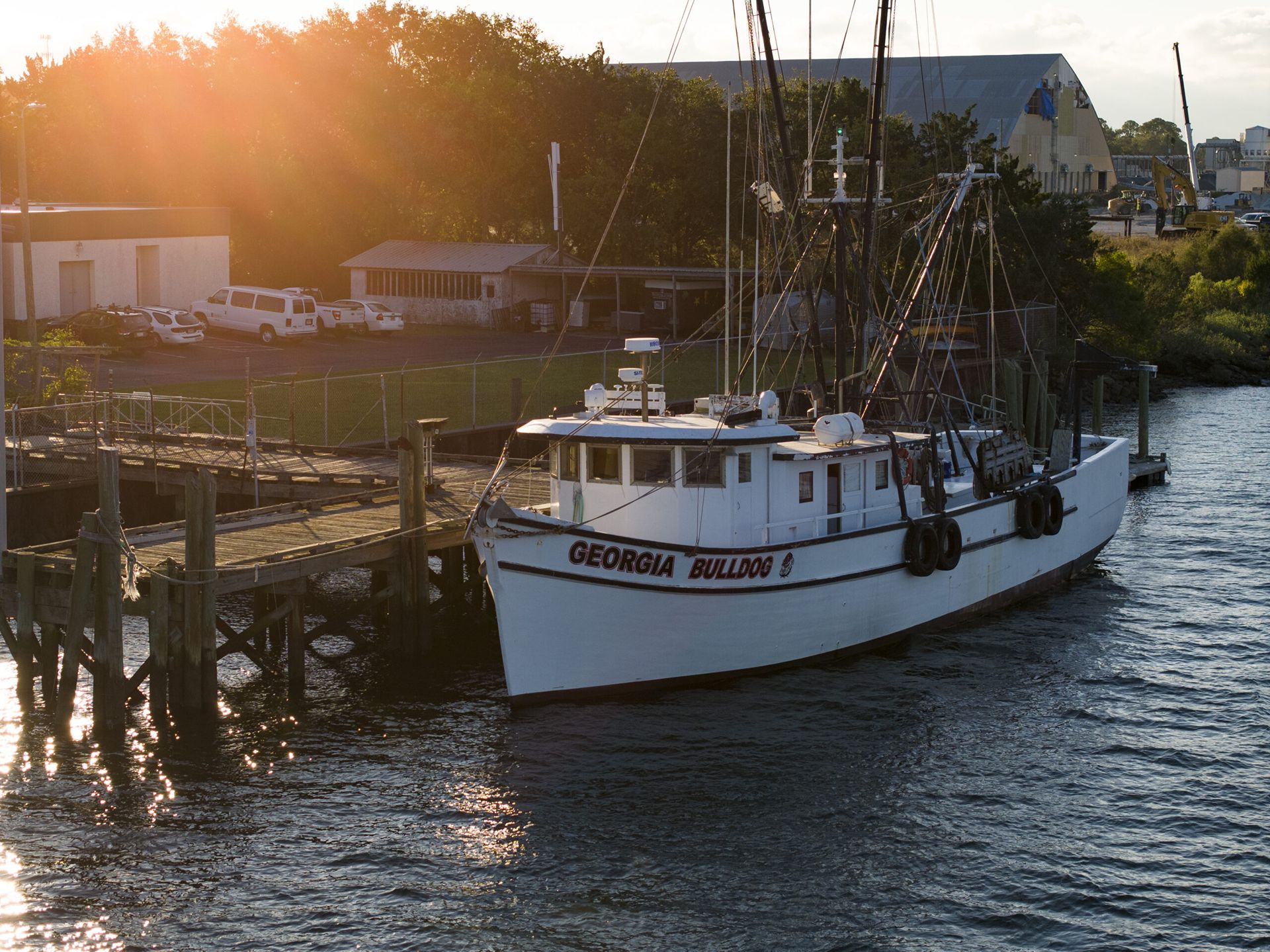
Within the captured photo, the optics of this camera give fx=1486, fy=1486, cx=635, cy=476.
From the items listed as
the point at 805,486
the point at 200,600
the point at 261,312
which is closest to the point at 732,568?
the point at 805,486

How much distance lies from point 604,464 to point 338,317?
39.1 m

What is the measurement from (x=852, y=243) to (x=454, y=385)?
69.1 feet

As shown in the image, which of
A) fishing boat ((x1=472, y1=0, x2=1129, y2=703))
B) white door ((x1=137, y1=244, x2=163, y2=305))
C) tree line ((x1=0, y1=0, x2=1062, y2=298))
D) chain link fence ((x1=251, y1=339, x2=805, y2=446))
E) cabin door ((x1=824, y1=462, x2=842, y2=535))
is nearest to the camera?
fishing boat ((x1=472, y1=0, x2=1129, y2=703))

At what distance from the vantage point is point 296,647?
23.8m

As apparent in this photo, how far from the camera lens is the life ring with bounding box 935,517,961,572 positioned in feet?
87.2

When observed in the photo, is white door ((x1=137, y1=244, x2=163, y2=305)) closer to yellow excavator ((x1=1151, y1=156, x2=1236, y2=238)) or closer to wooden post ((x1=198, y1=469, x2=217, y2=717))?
wooden post ((x1=198, y1=469, x2=217, y2=717))

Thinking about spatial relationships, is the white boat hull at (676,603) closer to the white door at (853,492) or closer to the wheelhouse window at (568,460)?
the white door at (853,492)

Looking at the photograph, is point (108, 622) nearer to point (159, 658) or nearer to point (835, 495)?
point (159, 658)

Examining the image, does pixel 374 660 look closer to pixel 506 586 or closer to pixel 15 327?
pixel 506 586

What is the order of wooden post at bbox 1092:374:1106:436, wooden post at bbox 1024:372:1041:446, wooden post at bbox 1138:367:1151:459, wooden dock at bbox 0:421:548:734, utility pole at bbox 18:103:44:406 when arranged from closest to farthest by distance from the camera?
wooden dock at bbox 0:421:548:734, utility pole at bbox 18:103:44:406, wooden post at bbox 1024:372:1041:446, wooden post at bbox 1138:367:1151:459, wooden post at bbox 1092:374:1106:436

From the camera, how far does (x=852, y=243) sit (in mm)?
→ 28734

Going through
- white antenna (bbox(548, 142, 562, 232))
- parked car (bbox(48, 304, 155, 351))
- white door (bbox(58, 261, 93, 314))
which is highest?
white antenna (bbox(548, 142, 562, 232))

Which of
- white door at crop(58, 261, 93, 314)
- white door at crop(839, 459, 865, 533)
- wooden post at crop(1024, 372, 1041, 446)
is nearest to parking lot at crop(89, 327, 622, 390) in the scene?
white door at crop(58, 261, 93, 314)

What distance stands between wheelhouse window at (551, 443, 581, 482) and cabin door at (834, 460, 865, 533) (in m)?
4.71
